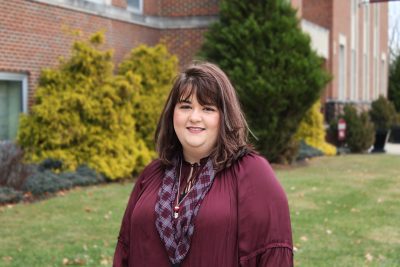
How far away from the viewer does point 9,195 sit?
8.62 m

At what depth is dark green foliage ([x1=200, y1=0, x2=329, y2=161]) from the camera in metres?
13.1

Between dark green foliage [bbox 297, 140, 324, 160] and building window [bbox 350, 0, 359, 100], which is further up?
building window [bbox 350, 0, 359, 100]

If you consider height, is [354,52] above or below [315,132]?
above

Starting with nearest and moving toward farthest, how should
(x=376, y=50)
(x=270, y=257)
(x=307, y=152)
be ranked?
1. (x=270, y=257)
2. (x=307, y=152)
3. (x=376, y=50)

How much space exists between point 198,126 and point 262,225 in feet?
1.70

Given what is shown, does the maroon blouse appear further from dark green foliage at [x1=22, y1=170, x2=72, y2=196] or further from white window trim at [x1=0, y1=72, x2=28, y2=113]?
white window trim at [x1=0, y1=72, x2=28, y2=113]

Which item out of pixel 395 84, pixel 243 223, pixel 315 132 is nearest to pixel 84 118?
pixel 243 223

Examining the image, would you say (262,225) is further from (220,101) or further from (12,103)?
(12,103)

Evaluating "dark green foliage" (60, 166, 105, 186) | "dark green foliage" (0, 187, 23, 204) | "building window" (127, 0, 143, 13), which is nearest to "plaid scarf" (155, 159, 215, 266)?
"dark green foliage" (0, 187, 23, 204)

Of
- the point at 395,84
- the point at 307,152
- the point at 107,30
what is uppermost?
the point at 395,84

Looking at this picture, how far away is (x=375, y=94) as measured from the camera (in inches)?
1430

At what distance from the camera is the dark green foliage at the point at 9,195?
27.9ft

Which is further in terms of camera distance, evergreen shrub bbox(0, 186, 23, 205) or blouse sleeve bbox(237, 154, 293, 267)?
evergreen shrub bbox(0, 186, 23, 205)

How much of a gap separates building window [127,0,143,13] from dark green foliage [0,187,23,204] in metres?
7.07
